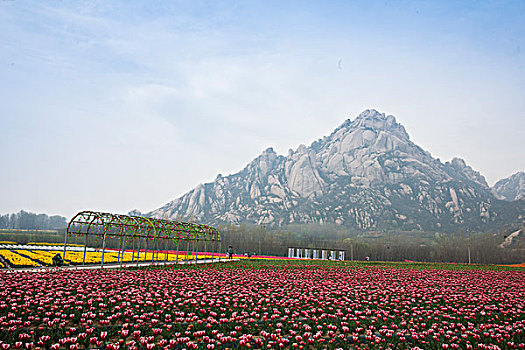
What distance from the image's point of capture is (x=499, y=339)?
25.4ft

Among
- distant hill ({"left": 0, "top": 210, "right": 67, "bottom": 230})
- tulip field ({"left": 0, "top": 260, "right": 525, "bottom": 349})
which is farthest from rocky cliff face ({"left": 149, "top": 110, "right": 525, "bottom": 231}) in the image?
tulip field ({"left": 0, "top": 260, "right": 525, "bottom": 349})

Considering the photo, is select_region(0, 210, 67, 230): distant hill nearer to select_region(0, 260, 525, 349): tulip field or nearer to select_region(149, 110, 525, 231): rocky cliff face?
select_region(149, 110, 525, 231): rocky cliff face

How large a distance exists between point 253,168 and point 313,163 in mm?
32958

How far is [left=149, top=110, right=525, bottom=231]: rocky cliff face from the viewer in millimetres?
139875

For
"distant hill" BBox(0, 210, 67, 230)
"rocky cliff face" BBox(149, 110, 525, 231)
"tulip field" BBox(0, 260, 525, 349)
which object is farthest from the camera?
"rocky cliff face" BBox(149, 110, 525, 231)

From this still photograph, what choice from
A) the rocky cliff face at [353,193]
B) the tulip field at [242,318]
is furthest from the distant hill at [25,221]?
the tulip field at [242,318]

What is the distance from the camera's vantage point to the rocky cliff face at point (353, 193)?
140 meters

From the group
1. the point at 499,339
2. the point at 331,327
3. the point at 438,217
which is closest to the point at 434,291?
the point at 499,339

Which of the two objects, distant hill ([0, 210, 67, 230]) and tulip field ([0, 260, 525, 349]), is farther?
distant hill ([0, 210, 67, 230])

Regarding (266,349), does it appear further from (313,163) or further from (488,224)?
(313,163)

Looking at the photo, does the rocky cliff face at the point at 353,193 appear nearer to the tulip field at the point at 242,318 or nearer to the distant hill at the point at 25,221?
the distant hill at the point at 25,221

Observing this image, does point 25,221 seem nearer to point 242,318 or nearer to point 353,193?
point 353,193

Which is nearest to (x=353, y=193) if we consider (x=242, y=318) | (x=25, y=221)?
(x=25, y=221)

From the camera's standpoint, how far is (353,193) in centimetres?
15488
